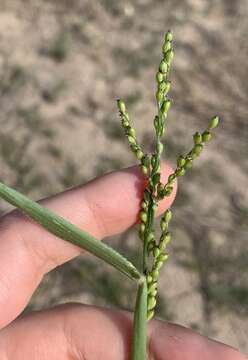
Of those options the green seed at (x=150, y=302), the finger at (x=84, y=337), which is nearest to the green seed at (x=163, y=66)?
the green seed at (x=150, y=302)

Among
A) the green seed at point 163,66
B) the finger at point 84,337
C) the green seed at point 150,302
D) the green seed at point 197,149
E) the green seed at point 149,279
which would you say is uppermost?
the green seed at point 163,66

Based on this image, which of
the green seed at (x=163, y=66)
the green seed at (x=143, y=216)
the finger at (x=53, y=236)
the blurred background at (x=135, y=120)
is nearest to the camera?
the green seed at (x=163, y=66)

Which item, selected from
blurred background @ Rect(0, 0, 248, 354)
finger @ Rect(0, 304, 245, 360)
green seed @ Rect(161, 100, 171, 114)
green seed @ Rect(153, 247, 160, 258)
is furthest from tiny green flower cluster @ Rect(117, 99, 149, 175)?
blurred background @ Rect(0, 0, 248, 354)

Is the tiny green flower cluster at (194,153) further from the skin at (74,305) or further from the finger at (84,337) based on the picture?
the finger at (84,337)

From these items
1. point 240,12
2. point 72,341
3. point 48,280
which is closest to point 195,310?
point 48,280

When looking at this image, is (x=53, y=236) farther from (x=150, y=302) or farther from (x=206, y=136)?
(x=206, y=136)

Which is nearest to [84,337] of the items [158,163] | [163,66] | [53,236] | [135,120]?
[53,236]

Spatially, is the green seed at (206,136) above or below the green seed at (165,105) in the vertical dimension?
below

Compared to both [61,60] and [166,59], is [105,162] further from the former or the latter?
[166,59]
